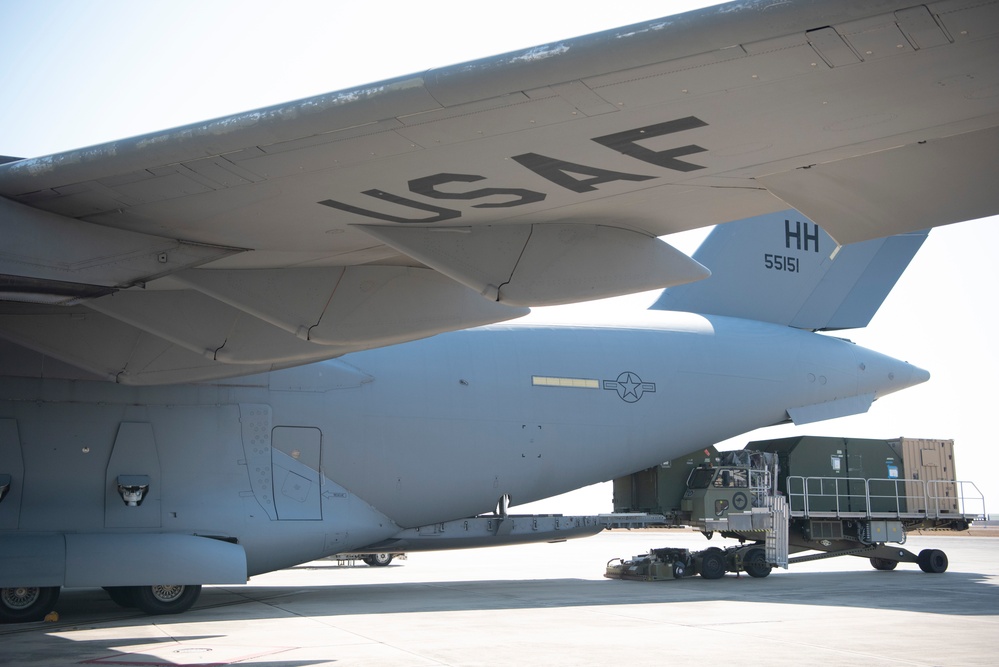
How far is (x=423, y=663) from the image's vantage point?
7.82 meters

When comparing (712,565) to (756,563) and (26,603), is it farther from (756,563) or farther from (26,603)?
(26,603)

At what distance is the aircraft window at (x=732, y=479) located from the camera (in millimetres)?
16562

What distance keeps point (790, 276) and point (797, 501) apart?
4.22m

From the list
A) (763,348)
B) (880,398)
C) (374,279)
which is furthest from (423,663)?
(880,398)

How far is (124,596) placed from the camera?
37.9ft

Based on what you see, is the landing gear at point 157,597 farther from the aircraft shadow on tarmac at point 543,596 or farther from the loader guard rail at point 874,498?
the loader guard rail at point 874,498

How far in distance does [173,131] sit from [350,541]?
792 centimetres

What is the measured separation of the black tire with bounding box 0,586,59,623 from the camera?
10680 mm

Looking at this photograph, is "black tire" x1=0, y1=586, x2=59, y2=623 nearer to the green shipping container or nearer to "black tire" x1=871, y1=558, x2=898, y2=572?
the green shipping container

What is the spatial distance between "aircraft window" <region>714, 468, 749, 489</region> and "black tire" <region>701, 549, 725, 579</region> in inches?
48.5

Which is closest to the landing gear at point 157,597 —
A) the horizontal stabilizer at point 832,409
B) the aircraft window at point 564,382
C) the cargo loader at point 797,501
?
the aircraft window at point 564,382

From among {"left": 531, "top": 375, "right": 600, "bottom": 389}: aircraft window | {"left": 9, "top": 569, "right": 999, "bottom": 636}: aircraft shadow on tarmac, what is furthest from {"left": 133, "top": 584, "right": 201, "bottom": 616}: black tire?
{"left": 531, "top": 375, "right": 600, "bottom": 389}: aircraft window

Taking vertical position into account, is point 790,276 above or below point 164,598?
above

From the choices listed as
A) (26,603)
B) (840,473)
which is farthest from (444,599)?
(840,473)
